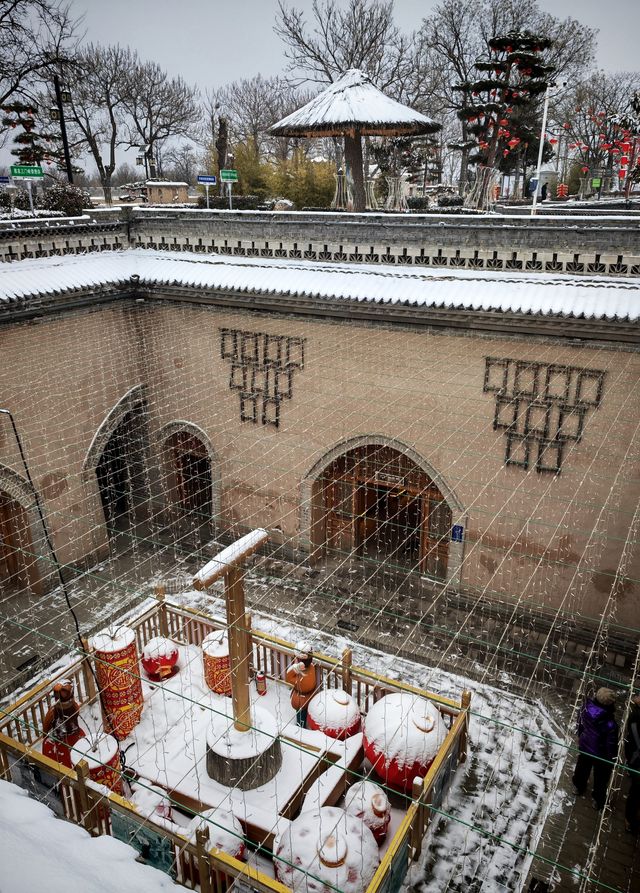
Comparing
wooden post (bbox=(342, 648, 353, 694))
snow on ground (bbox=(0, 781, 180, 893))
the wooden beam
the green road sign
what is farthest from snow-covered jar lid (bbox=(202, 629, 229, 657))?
the green road sign

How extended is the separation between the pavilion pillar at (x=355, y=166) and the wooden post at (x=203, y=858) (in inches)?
384

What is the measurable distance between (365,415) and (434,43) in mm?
19936

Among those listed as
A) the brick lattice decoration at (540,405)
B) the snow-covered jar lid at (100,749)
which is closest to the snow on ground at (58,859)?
the snow-covered jar lid at (100,749)

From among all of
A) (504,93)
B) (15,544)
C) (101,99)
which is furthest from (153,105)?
(15,544)

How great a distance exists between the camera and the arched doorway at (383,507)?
28.7 ft

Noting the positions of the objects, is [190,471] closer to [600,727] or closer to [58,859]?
[600,727]

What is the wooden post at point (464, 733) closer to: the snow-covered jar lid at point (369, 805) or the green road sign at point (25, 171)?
the snow-covered jar lid at point (369, 805)

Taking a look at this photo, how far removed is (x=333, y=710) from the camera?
5238 millimetres

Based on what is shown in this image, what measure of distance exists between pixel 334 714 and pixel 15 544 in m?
5.76

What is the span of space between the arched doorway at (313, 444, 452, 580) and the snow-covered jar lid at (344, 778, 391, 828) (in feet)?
13.3

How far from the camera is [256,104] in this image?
99.8 ft

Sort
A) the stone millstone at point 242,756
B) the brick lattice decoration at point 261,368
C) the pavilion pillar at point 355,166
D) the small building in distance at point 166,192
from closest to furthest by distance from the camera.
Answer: the stone millstone at point 242,756
the brick lattice decoration at point 261,368
the pavilion pillar at point 355,166
the small building in distance at point 166,192

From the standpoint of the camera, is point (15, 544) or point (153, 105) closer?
point (15, 544)

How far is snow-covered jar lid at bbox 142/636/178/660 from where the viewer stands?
589cm
